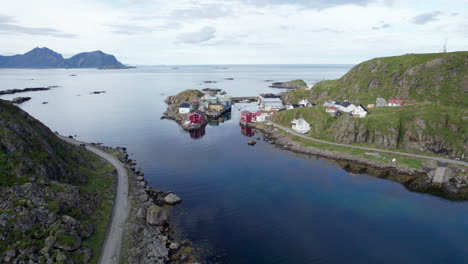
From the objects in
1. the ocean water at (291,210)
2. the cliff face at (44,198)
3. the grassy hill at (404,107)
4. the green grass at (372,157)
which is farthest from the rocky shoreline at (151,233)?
the grassy hill at (404,107)

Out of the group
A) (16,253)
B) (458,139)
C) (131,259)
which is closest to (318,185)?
(131,259)

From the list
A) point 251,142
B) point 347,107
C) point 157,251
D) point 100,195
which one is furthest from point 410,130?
point 100,195

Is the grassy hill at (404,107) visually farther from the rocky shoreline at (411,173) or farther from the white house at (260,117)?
the rocky shoreline at (411,173)

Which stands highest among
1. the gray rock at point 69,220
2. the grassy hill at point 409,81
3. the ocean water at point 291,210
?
the grassy hill at point 409,81

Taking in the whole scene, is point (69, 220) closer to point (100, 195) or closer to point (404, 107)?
point (100, 195)

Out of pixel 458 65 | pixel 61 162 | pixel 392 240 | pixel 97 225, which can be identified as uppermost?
pixel 458 65

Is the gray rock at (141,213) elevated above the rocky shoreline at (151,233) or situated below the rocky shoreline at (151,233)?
above

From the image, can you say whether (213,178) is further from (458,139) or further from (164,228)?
(458,139)
